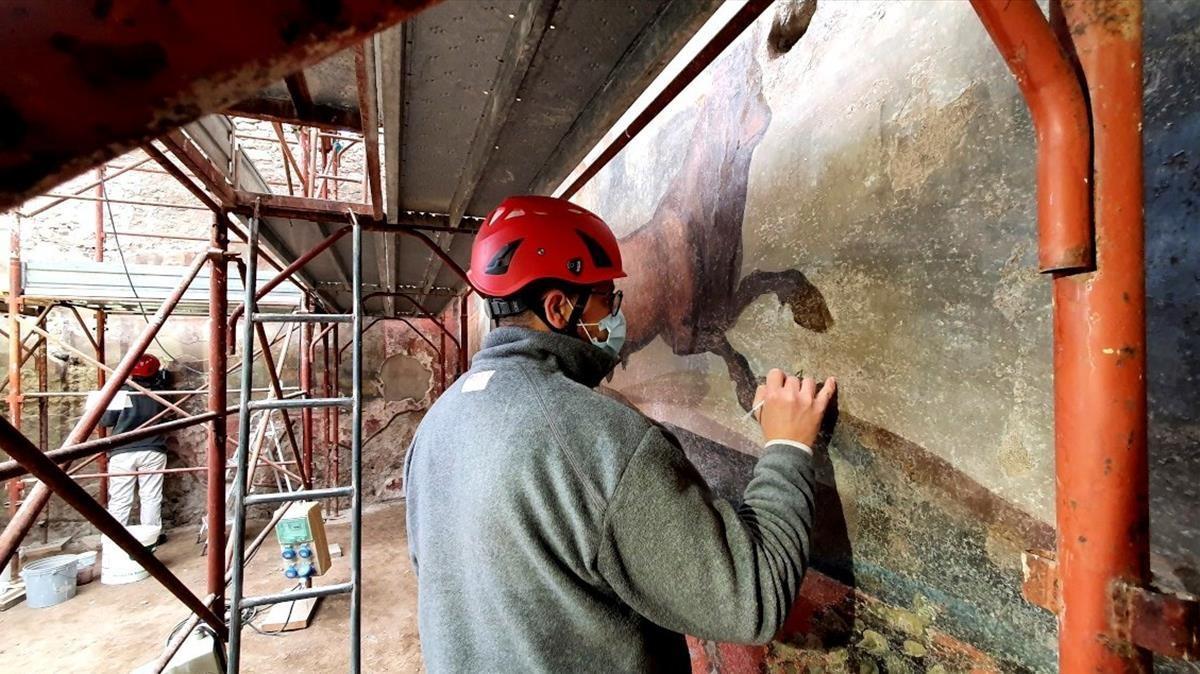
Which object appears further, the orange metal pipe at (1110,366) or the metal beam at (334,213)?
the metal beam at (334,213)

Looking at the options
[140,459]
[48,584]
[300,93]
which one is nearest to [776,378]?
[300,93]

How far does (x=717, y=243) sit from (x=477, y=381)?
1092mm

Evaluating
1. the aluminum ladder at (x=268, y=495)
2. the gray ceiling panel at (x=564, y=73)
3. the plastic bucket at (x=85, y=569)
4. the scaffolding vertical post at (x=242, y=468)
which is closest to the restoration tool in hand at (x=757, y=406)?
the gray ceiling panel at (x=564, y=73)

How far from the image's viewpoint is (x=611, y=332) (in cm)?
163

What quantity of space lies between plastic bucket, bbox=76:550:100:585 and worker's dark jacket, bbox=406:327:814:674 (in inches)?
313

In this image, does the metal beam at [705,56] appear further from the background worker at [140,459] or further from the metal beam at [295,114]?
the background worker at [140,459]

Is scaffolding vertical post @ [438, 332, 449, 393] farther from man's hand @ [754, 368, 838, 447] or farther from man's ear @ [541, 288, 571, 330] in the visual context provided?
man's hand @ [754, 368, 838, 447]

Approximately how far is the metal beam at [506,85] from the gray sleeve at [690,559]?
101 cm

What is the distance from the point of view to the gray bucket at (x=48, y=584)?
222 inches

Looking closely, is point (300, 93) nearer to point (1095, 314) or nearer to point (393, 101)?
point (393, 101)

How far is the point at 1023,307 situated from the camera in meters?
0.97

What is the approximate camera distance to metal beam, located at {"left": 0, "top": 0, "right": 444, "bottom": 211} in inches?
11.9

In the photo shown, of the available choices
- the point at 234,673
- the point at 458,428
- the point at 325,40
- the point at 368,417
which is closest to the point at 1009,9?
the point at 325,40

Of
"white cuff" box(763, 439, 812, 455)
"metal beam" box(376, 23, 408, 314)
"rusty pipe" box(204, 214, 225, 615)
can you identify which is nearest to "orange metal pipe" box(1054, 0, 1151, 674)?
"white cuff" box(763, 439, 812, 455)
